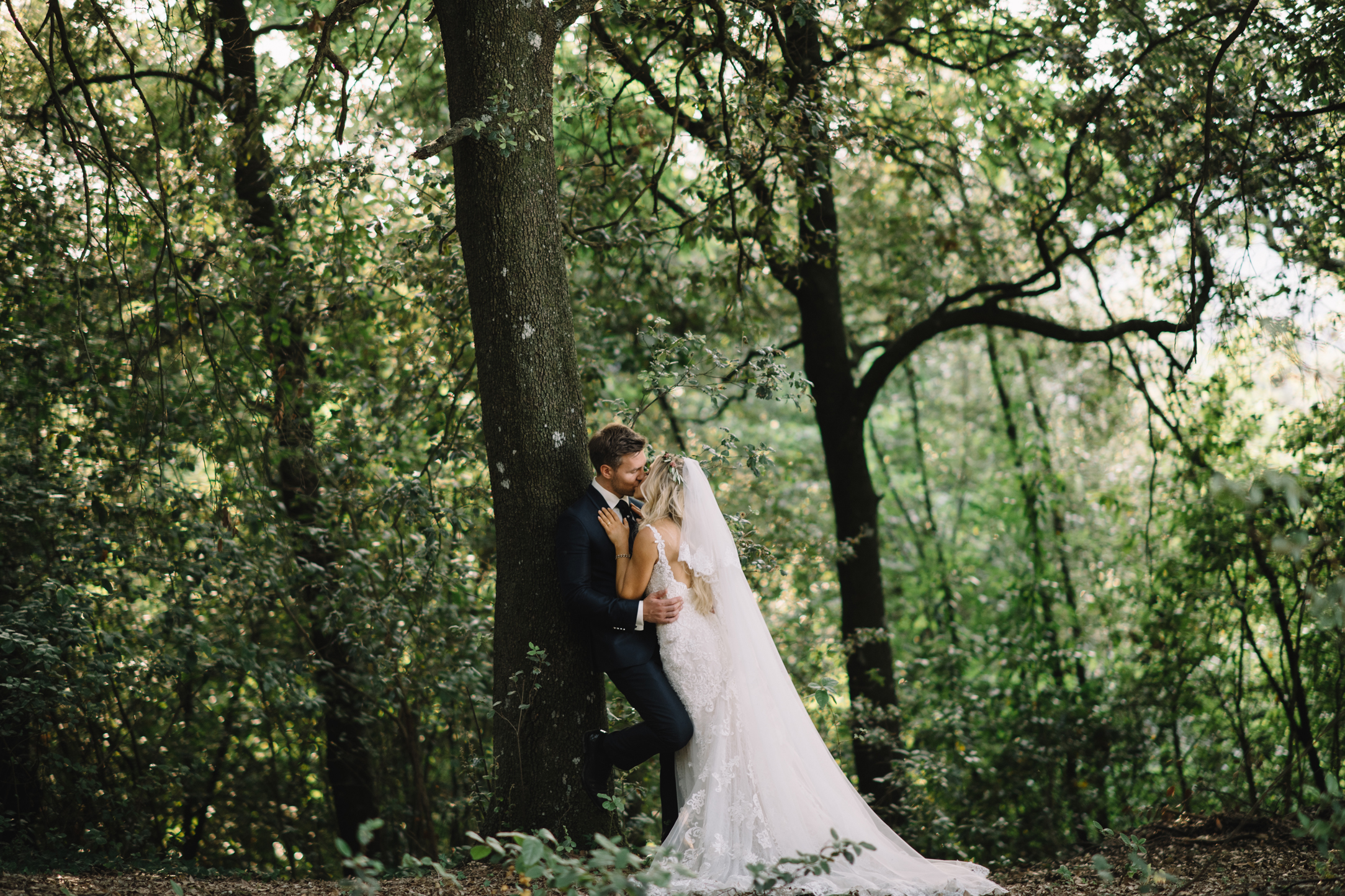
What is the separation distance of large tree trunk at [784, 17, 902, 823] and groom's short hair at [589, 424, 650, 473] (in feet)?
14.2

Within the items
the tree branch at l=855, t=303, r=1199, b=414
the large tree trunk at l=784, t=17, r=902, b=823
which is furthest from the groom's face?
the tree branch at l=855, t=303, r=1199, b=414

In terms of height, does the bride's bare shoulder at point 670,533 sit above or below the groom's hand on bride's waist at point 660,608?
above

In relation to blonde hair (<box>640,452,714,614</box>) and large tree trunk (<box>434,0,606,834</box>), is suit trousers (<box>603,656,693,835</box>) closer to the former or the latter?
large tree trunk (<box>434,0,606,834</box>)

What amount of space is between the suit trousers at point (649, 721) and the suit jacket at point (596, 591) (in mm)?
64

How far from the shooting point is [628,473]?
4.82m

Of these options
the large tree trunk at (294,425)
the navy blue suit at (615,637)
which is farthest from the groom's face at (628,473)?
the large tree trunk at (294,425)

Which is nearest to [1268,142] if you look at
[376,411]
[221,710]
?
[376,411]

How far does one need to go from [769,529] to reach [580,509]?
202 inches

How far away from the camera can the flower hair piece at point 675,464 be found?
4953 mm

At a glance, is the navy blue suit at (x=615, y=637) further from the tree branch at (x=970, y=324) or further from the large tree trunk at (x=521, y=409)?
the tree branch at (x=970, y=324)

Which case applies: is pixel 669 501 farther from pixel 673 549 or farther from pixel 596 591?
pixel 596 591

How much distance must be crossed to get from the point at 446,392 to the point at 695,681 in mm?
4407

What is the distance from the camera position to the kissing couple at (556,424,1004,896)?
4441mm

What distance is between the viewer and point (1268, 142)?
6.45 m
